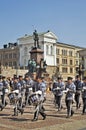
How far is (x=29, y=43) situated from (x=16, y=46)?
39.9 feet

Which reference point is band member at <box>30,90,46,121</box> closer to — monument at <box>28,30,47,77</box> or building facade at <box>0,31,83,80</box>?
monument at <box>28,30,47,77</box>

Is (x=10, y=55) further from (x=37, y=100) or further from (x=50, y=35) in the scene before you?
(x=37, y=100)

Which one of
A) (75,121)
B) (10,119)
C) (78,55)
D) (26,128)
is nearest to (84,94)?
(75,121)

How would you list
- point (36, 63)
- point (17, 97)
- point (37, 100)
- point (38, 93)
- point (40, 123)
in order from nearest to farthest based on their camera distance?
point (40, 123) → point (37, 100) → point (38, 93) → point (17, 97) → point (36, 63)

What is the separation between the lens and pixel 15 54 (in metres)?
110

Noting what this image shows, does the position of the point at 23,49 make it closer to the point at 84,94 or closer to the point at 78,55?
the point at 78,55

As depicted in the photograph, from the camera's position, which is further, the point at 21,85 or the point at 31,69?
the point at 31,69

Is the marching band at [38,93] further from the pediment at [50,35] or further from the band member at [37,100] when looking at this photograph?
the pediment at [50,35]

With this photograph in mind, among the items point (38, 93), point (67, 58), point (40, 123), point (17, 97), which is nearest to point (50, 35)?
point (67, 58)

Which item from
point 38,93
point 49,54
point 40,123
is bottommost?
point 40,123

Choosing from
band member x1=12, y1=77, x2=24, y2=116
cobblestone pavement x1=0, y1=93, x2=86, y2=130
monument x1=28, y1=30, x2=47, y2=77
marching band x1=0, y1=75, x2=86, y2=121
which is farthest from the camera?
monument x1=28, y1=30, x2=47, y2=77

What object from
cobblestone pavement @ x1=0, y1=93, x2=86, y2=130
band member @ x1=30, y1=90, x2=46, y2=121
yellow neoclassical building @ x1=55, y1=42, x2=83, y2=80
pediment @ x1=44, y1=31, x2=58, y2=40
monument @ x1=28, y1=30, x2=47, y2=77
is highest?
pediment @ x1=44, y1=31, x2=58, y2=40

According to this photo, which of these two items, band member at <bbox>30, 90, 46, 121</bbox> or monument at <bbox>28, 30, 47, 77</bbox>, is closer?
band member at <bbox>30, 90, 46, 121</bbox>

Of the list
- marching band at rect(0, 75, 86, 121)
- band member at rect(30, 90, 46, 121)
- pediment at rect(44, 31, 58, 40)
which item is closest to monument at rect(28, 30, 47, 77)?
marching band at rect(0, 75, 86, 121)
